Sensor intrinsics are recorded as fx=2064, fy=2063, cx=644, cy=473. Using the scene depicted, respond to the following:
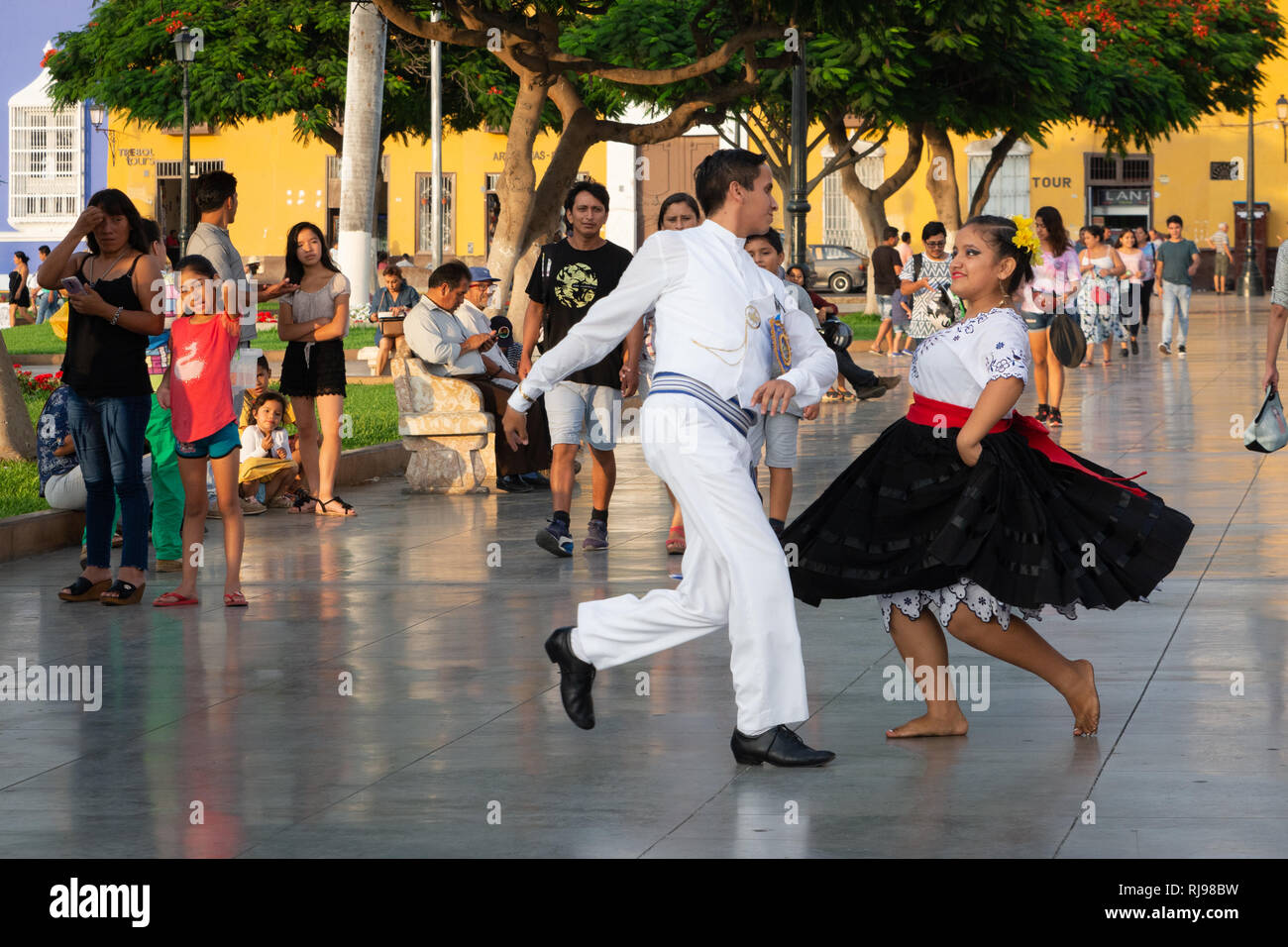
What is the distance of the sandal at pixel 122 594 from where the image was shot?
30.0 ft

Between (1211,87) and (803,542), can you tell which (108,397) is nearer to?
(803,542)

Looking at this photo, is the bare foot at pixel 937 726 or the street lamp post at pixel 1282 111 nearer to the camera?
the bare foot at pixel 937 726

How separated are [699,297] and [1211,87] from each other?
40.6m

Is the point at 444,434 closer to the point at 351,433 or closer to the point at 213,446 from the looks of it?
the point at 351,433

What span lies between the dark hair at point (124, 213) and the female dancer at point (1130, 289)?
756 inches

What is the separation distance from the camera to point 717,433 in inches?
237

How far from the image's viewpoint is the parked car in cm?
5125

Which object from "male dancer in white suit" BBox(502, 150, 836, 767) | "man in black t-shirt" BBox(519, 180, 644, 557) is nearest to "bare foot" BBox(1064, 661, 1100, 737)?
"male dancer in white suit" BBox(502, 150, 836, 767)

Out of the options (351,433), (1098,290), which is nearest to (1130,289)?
(1098,290)

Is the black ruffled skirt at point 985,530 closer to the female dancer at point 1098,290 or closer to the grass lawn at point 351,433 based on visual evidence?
the grass lawn at point 351,433

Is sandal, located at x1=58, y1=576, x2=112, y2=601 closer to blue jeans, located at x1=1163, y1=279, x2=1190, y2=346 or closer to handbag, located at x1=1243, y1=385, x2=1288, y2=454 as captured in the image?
handbag, located at x1=1243, y1=385, x2=1288, y2=454

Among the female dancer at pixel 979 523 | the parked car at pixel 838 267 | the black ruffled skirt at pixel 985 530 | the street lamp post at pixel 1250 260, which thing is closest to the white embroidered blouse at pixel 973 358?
the female dancer at pixel 979 523

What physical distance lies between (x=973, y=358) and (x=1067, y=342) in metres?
9.67

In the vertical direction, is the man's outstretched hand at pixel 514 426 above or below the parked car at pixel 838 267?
below
